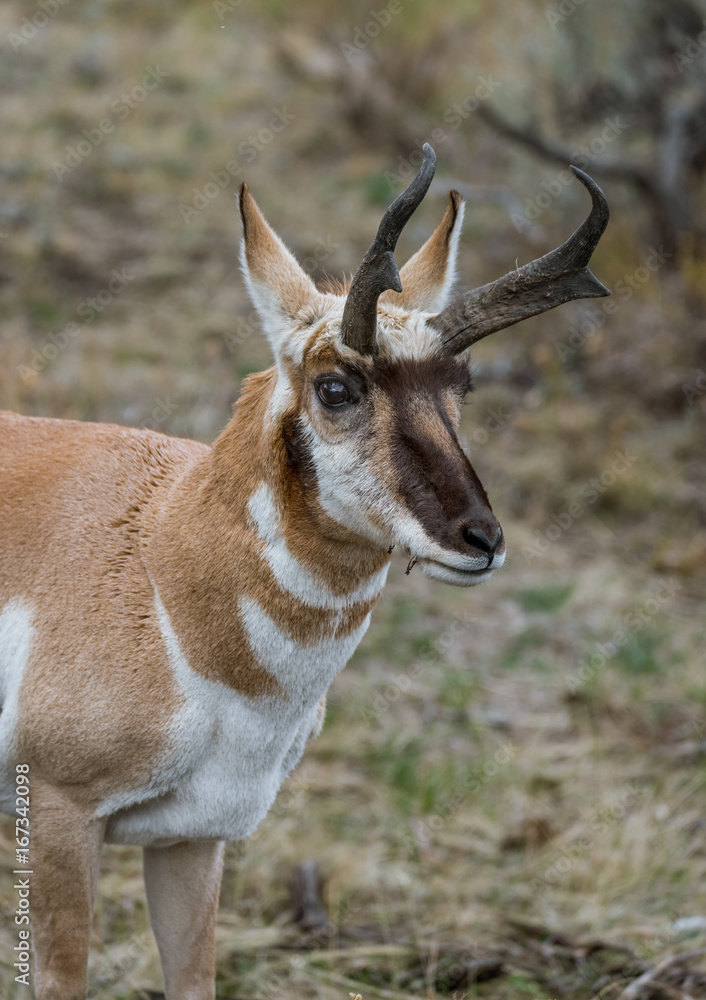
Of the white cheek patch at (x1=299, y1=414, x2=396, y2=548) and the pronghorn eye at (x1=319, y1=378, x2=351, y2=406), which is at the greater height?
the pronghorn eye at (x1=319, y1=378, x2=351, y2=406)

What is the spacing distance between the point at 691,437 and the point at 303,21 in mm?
8843

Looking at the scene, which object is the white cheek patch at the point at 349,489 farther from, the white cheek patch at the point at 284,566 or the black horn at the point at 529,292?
the black horn at the point at 529,292

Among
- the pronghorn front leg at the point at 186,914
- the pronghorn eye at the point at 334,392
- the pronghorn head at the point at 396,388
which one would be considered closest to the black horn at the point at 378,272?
the pronghorn head at the point at 396,388

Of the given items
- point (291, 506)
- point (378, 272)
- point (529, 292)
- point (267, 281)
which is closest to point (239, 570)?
point (291, 506)

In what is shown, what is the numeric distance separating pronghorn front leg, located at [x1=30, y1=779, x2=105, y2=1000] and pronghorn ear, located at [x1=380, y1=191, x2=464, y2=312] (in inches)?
78.9

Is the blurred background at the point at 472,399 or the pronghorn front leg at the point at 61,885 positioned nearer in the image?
the pronghorn front leg at the point at 61,885

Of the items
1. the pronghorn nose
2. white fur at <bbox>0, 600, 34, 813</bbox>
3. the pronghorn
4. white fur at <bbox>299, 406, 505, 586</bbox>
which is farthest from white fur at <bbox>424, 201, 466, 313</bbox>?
white fur at <bbox>0, 600, 34, 813</bbox>

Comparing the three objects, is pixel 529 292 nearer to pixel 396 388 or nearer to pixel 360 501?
pixel 396 388

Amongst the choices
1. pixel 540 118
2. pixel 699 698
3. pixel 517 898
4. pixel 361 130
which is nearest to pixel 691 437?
pixel 699 698

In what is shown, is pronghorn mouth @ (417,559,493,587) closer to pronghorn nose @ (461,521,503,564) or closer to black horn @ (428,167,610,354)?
pronghorn nose @ (461,521,503,564)

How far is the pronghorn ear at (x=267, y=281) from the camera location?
323 centimetres

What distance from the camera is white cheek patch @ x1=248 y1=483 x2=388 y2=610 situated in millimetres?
3139

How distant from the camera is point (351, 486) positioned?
3020 mm

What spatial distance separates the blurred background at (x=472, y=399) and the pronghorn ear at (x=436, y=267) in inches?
117
